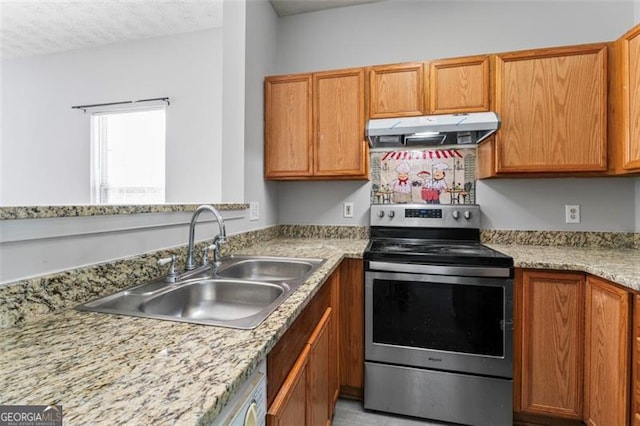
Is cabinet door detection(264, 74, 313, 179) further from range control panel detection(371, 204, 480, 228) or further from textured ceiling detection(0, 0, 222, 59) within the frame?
textured ceiling detection(0, 0, 222, 59)

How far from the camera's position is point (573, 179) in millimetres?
2061

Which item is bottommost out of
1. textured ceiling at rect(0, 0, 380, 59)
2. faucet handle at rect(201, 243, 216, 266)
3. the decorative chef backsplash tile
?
faucet handle at rect(201, 243, 216, 266)

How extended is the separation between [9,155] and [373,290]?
4.29 m

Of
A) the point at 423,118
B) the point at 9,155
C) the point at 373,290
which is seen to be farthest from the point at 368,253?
the point at 9,155

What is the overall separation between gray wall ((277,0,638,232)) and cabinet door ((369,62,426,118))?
41 centimetres

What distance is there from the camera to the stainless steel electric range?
1.58 m

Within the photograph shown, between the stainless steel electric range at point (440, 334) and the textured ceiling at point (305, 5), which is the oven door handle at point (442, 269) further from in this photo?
the textured ceiling at point (305, 5)

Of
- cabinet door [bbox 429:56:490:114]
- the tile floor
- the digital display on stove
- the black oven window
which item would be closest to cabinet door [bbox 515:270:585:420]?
the black oven window

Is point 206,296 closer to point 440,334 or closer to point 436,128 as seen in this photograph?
point 440,334

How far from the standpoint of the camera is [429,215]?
2.14m

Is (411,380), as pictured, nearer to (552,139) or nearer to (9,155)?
(552,139)

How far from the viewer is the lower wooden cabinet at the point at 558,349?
1.45 m

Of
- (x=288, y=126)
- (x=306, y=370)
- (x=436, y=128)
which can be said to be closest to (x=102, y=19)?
(x=288, y=126)

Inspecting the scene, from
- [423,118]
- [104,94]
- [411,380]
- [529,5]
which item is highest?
[529,5]
